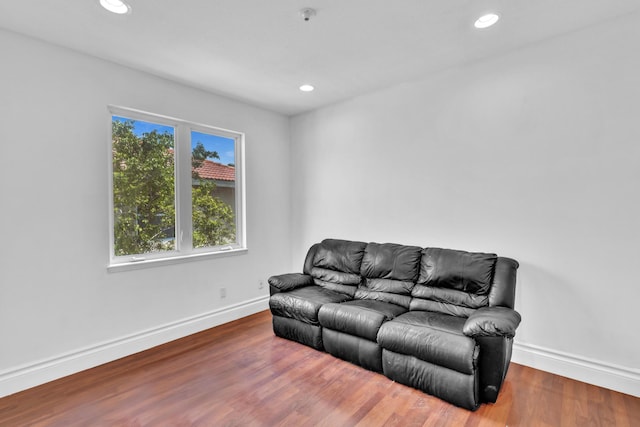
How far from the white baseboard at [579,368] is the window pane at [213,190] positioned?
3.24m

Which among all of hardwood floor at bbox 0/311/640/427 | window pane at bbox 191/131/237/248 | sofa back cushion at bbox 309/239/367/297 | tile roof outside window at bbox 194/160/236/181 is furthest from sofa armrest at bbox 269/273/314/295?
tile roof outside window at bbox 194/160/236/181

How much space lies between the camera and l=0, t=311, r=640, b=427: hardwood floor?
203 centimetres

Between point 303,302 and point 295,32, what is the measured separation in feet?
7.57

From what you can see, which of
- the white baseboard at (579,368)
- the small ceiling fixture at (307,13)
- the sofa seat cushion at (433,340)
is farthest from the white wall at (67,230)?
the white baseboard at (579,368)

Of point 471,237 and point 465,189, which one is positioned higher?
point 465,189

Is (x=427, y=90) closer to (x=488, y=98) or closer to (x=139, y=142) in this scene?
(x=488, y=98)

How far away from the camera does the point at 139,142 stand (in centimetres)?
318

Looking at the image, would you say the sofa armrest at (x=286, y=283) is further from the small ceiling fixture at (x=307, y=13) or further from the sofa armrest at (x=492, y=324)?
the small ceiling fixture at (x=307, y=13)

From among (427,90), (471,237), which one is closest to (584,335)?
(471,237)

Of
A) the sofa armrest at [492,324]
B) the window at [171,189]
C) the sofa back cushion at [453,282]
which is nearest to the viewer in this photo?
the sofa armrest at [492,324]

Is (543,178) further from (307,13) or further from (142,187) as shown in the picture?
(142,187)

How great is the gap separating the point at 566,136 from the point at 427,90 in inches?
51.3

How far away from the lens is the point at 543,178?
264 centimetres

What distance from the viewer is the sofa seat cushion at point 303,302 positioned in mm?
2996
